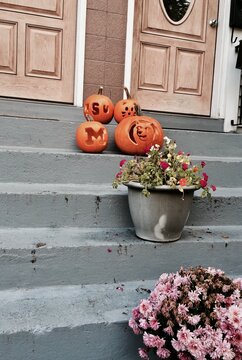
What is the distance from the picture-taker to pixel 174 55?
3.53 metres

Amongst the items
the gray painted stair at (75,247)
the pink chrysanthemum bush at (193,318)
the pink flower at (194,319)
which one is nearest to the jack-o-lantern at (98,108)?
the gray painted stair at (75,247)

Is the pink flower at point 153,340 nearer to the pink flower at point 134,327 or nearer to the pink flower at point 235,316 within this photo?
the pink flower at point 134,327

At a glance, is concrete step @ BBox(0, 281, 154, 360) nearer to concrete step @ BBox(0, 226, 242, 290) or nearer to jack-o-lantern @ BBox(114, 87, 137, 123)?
concrete step @ BBox(0, 226, 242, 290)

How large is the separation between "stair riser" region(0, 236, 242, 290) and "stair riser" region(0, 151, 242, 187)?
54 cm

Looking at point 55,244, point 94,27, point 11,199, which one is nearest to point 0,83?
point 94,27

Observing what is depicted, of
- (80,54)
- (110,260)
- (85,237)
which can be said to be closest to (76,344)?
(110,260)

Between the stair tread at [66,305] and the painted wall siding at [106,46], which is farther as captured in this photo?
the painted wall siding at [106,46]

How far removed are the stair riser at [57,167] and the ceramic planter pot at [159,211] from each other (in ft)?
1.63

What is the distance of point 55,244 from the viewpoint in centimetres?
173

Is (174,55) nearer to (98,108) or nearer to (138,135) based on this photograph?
(98,108)

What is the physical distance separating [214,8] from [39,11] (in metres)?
1.63

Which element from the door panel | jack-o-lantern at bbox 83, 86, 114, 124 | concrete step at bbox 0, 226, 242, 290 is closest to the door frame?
jack-o-lantern at bbox 83, 86, 114, 124

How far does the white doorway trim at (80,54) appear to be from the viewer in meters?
3.09

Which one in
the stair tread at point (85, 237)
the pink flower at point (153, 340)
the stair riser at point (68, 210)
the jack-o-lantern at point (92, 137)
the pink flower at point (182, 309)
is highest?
the jack-o-lantern at point (92, 137)
